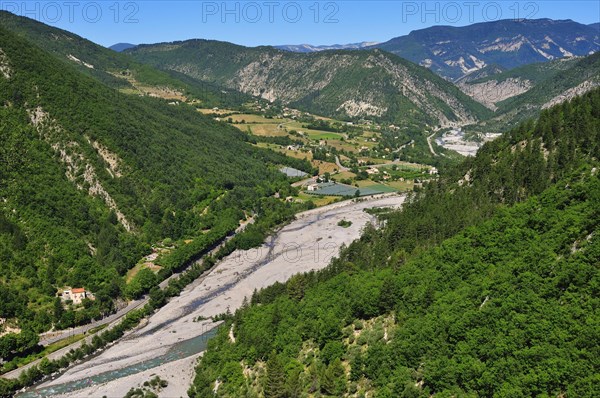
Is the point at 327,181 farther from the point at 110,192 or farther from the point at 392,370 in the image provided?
the point at 392,370

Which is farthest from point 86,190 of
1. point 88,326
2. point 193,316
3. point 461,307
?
point 461,307

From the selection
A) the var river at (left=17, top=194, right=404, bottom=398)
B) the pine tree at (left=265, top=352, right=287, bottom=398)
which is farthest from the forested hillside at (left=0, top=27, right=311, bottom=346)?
the pine tree at (left=265, top=352, right=287, bottom=398)

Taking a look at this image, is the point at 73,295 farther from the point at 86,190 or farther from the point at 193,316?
the point at 86,190

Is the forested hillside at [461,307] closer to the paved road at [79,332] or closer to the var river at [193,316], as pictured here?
the var river at [193,316]

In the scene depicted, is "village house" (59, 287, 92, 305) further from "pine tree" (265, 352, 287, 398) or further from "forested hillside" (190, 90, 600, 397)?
"pine tree" (265, 352, 287, 398)

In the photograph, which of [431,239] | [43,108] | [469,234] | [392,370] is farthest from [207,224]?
[392,370]

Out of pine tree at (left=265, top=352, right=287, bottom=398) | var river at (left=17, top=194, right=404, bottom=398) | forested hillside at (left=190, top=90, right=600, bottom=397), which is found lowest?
var river at (left=17, top=194, right=404, bottom=398)
